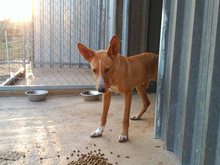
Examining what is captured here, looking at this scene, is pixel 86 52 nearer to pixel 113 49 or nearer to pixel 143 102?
pixel 113 49

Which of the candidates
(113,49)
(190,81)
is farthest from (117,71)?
(190,81)

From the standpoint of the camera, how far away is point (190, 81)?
1.85 m

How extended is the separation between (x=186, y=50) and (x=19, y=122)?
8.97ft

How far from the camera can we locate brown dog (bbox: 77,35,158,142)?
2.32 m

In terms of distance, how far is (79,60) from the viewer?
8.59 meters

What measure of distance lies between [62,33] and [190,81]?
7594 millimetres

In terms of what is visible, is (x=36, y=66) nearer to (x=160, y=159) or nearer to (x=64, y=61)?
(x=64, y=61)

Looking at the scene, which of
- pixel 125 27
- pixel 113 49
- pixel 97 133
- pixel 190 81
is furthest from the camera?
pixel 125 27

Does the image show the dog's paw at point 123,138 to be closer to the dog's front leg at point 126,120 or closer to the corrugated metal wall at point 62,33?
the dog's front leg at point 126,120

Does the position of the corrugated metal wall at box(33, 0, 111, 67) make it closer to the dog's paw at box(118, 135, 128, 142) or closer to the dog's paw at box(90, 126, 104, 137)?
the dog's paw at box(90, 126, 104, 137)

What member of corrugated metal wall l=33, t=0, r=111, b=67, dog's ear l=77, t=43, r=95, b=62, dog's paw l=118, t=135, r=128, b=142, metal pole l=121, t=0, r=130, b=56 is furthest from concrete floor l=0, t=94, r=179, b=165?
corrugated metal wall l=33, t=0, r=111, b=67

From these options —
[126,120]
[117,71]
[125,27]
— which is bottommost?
[126,120]

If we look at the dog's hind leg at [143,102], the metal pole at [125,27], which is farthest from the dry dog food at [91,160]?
the metal pole at [125,27]

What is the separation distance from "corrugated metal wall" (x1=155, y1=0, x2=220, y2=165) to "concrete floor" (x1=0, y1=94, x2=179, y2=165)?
336 mm
